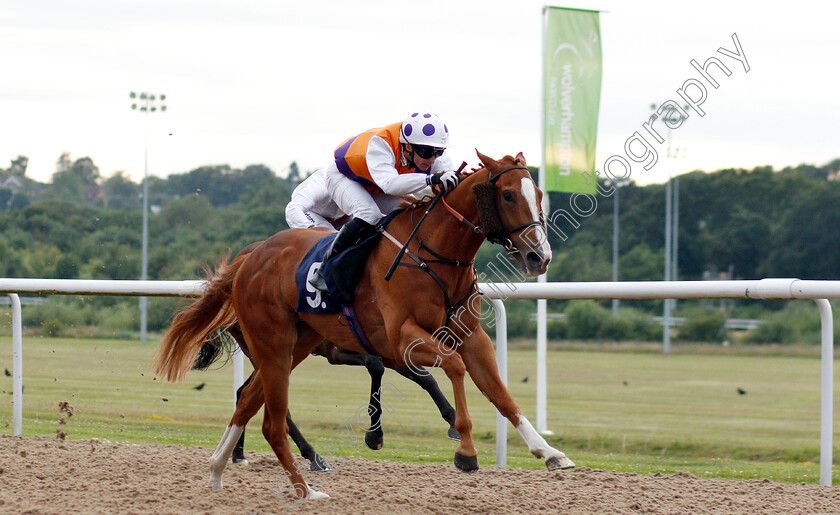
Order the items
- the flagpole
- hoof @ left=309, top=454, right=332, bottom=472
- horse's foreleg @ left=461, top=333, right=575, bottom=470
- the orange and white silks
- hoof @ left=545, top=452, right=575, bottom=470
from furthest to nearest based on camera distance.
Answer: the flagpole, hoof @ left=309, top=454, right=332, bottom=472, the orange and white silks, horse's foreleg @ left=461, top=333, right=575, bottom=470, hoof @ left=545, top=452, right=575, bottom=470

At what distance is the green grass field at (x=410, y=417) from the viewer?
250 inches

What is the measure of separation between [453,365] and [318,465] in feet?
6.00

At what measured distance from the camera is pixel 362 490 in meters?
4.47

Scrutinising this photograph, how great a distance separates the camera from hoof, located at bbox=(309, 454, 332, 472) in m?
5.18

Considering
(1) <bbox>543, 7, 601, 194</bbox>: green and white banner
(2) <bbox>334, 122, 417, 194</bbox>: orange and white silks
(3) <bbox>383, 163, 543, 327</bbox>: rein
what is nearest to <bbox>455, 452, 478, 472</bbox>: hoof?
(3) <bbox>383, 163, 543, 327</bbox>: rein

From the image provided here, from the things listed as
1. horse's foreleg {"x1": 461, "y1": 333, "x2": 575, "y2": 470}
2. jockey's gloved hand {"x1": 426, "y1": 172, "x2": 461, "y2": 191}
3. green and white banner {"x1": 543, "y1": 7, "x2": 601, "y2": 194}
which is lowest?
horse's foreleg {"x1": 461, "y1": 333, "x2": 575, "y2": 470}

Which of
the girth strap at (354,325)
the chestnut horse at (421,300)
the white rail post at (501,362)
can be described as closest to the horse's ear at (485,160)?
the chestnut horse at (421,300)

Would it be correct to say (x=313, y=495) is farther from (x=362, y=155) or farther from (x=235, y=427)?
(x=362, y=155)

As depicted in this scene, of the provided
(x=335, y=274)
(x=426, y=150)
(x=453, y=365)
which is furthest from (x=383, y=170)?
(x=453, y=365)

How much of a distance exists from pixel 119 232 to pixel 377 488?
1340 cm

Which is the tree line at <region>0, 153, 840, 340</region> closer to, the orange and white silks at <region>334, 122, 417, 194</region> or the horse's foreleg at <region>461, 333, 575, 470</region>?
the orange and white silks at <region>334, 122, 417, 194</region>

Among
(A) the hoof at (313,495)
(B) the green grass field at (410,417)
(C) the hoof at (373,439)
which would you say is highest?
(C) the hoof at (373,439)

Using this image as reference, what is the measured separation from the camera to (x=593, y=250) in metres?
38.9

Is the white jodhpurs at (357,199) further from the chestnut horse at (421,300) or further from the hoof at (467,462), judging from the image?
the hoof at (467,462)
